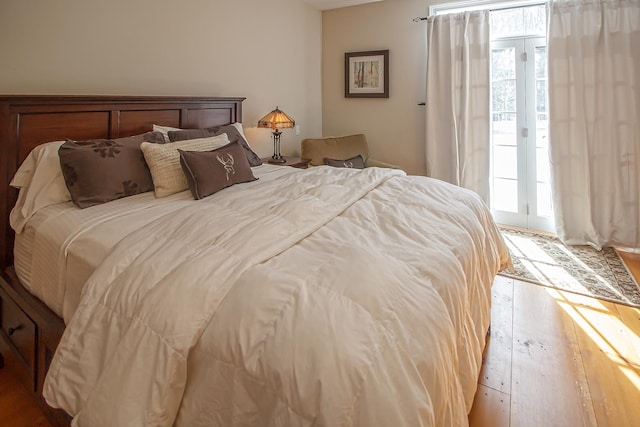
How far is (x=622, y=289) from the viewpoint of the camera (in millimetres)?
2605

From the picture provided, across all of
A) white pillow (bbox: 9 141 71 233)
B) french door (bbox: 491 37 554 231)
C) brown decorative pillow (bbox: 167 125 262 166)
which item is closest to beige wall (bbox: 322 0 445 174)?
french door (bbox: 491 37 554 231)

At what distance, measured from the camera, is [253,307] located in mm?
917

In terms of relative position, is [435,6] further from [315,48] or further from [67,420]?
[67,420]

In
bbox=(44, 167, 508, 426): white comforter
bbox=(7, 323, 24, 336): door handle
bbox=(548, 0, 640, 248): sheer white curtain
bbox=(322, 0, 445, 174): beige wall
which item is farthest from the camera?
bbox=(322, 0, 445, 174): beige wall

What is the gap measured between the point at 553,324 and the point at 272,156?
114 inches

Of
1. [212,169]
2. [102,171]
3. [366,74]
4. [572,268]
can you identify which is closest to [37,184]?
[102,171]

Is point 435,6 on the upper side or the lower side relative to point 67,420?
upper

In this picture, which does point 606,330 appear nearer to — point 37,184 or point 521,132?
point 521,132

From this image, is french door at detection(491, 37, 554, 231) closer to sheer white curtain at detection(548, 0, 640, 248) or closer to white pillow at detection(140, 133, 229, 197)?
sheer white curtain at detection(548, 0, 640, 248)

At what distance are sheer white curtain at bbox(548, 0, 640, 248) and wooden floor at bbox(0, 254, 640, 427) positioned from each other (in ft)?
4.21

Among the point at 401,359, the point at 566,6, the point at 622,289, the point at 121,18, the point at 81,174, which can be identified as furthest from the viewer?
the point at 566,6

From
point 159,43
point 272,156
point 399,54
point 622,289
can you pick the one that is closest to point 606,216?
point 622,289

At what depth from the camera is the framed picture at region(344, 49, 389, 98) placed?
4.24 m

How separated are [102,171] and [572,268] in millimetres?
3455
